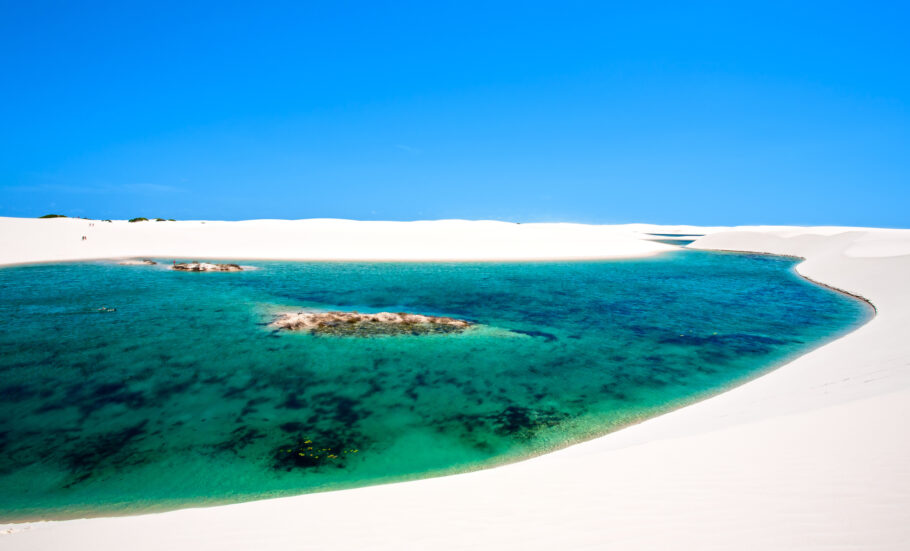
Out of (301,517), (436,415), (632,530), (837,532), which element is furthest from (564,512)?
(436,415)

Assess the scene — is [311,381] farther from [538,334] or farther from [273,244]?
[273,244]

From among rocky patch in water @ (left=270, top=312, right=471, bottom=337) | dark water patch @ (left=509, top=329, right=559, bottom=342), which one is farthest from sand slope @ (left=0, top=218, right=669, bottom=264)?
dark water patch @ (left=509, top=329, right=559, bottom=342)

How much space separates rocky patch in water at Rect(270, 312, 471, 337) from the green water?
0.69m

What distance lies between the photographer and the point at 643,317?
16.7m

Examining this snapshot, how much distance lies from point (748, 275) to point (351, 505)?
111 feet

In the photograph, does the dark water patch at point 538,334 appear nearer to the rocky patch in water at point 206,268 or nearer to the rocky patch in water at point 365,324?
the rocky patch in water at point 365,324

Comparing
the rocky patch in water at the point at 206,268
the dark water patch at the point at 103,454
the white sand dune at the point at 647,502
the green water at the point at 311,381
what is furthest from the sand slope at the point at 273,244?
the white sand dune at the point at 647,502

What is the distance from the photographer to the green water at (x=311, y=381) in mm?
6270

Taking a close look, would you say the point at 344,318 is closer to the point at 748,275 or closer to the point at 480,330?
the point at 480,330

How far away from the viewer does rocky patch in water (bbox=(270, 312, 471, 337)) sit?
1370cm

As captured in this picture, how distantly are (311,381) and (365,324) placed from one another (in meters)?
4.83

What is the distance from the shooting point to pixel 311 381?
9.64 m

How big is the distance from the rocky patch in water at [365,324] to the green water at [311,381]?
0.69 metres

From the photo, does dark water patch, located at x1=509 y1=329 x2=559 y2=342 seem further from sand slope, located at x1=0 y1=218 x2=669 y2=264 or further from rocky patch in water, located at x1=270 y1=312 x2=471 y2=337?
sand slope, located at x1=0 y1=218 x2=669 y2=264
